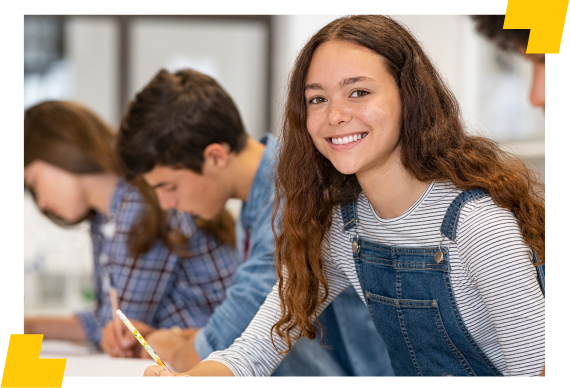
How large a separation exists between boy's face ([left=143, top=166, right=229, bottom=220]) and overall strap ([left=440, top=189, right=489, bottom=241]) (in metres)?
0.68

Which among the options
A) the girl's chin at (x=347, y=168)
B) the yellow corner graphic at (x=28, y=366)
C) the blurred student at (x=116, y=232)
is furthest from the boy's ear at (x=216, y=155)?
the yellow corner graphic at (x=28, y=366)

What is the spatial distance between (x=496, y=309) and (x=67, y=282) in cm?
259

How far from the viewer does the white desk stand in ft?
3.92

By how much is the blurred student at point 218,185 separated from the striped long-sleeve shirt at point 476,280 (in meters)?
0.15

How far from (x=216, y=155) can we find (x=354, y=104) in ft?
1.91

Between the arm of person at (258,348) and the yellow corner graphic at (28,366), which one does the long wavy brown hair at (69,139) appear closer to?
the arm of person at (258,348)

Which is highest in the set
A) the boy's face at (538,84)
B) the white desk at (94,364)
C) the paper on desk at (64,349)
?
the boy's face at (538,84)

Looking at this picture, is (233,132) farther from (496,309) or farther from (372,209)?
(496,309)

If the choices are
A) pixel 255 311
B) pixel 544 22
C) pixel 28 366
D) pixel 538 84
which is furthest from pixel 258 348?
pixel 538 84

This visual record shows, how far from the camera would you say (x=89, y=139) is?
1.93 meters

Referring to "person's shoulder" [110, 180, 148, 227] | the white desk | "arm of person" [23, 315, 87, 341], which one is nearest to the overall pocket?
the white desk

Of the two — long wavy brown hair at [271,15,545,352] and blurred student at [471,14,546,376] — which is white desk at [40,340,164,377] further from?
blurred student at [471,14,546,376]

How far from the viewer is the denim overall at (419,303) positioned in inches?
40.7
